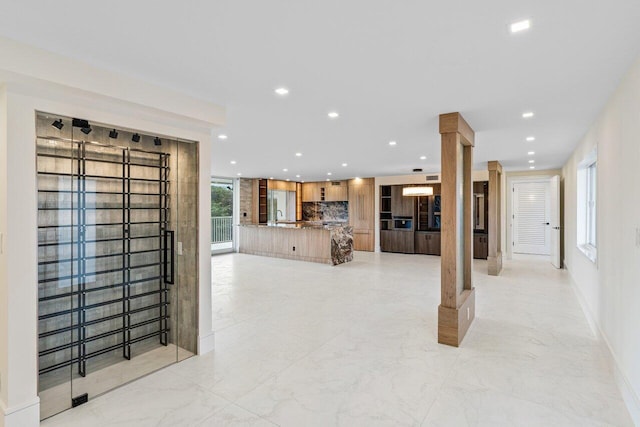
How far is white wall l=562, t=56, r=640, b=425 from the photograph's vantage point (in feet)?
7.59

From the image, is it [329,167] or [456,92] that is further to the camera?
[329,167]

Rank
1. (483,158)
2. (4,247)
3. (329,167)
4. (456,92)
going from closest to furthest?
(4,247) → (456,92) → (483,158) → (329,167)

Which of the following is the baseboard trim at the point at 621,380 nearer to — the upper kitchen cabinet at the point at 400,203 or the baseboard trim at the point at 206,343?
the baseboard trim at the point at 206,343

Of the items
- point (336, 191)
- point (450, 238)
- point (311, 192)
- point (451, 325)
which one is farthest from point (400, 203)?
point (451, 325)

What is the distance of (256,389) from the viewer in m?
2.66

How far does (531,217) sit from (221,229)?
29.7 ft

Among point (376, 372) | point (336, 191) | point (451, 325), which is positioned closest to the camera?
point (376, 372)

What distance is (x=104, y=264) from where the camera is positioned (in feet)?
9.89

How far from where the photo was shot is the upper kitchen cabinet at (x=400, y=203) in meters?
10.4

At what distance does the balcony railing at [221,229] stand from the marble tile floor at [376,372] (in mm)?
5363

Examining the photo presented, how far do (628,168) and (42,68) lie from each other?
164 inches

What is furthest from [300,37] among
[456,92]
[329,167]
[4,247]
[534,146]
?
[329,167]

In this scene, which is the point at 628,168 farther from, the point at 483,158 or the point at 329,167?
the point at 329,167

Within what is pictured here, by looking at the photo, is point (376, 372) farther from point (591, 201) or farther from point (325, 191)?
point (325, 191)
